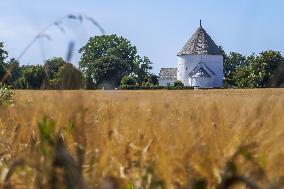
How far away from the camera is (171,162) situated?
153cm

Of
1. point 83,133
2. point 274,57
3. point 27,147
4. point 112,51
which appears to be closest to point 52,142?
point 83,133

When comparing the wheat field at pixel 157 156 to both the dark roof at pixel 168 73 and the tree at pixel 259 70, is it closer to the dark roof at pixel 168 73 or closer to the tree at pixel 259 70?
the tree at pixel 259 70

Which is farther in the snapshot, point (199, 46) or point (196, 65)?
point (199, 46)

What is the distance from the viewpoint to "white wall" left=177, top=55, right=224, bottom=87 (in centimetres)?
8806

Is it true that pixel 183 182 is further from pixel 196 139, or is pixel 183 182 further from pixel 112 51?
pixel 112 51

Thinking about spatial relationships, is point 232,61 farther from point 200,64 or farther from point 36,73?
point 36,73

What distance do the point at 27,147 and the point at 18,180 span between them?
2.72 feet

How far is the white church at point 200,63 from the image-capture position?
85750 mm

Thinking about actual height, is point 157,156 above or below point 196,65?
below

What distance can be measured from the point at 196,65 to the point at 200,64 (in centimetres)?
80

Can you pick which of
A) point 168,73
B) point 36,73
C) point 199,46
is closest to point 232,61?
point 168,73

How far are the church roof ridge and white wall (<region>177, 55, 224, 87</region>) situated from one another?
2.22ft

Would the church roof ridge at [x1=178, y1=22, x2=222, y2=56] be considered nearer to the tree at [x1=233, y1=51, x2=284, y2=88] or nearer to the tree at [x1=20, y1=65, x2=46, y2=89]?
the tree at [x1=233, y1=51, x2=284, y2=88]

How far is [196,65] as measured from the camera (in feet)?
288
